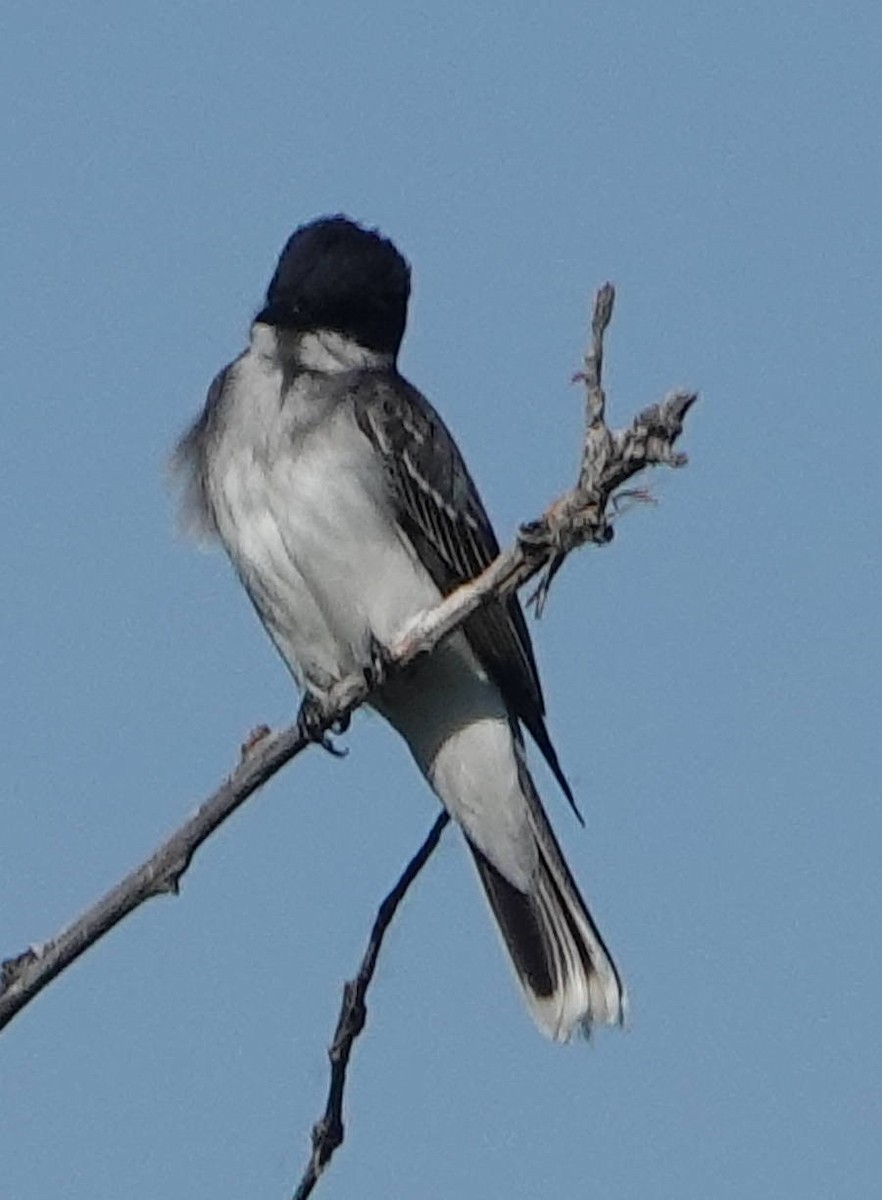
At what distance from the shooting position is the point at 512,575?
4.64 meters

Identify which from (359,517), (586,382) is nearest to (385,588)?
(359,517)

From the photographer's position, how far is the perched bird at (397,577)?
22.9ft

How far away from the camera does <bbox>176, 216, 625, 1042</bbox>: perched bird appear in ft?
22.9

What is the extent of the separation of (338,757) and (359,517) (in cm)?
71

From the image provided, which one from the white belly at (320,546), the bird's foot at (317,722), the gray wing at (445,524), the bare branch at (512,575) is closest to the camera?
the bare branch at (512,575)

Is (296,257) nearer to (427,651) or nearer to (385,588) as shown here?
(385,588)

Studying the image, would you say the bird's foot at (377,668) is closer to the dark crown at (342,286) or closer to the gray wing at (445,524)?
the gray wing at (445,524)

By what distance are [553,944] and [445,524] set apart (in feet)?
3.85

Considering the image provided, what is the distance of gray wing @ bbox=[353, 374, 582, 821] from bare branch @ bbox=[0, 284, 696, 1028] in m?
2.18

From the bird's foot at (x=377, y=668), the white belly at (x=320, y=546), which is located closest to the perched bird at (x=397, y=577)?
the white belly at (x=320, y=546)

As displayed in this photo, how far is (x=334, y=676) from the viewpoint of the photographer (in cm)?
716

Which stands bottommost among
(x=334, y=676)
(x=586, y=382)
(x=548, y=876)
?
(x=586, y=382)

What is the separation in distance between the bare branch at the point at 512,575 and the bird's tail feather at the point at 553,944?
6.60ft

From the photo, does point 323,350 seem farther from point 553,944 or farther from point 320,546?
point 553,944
